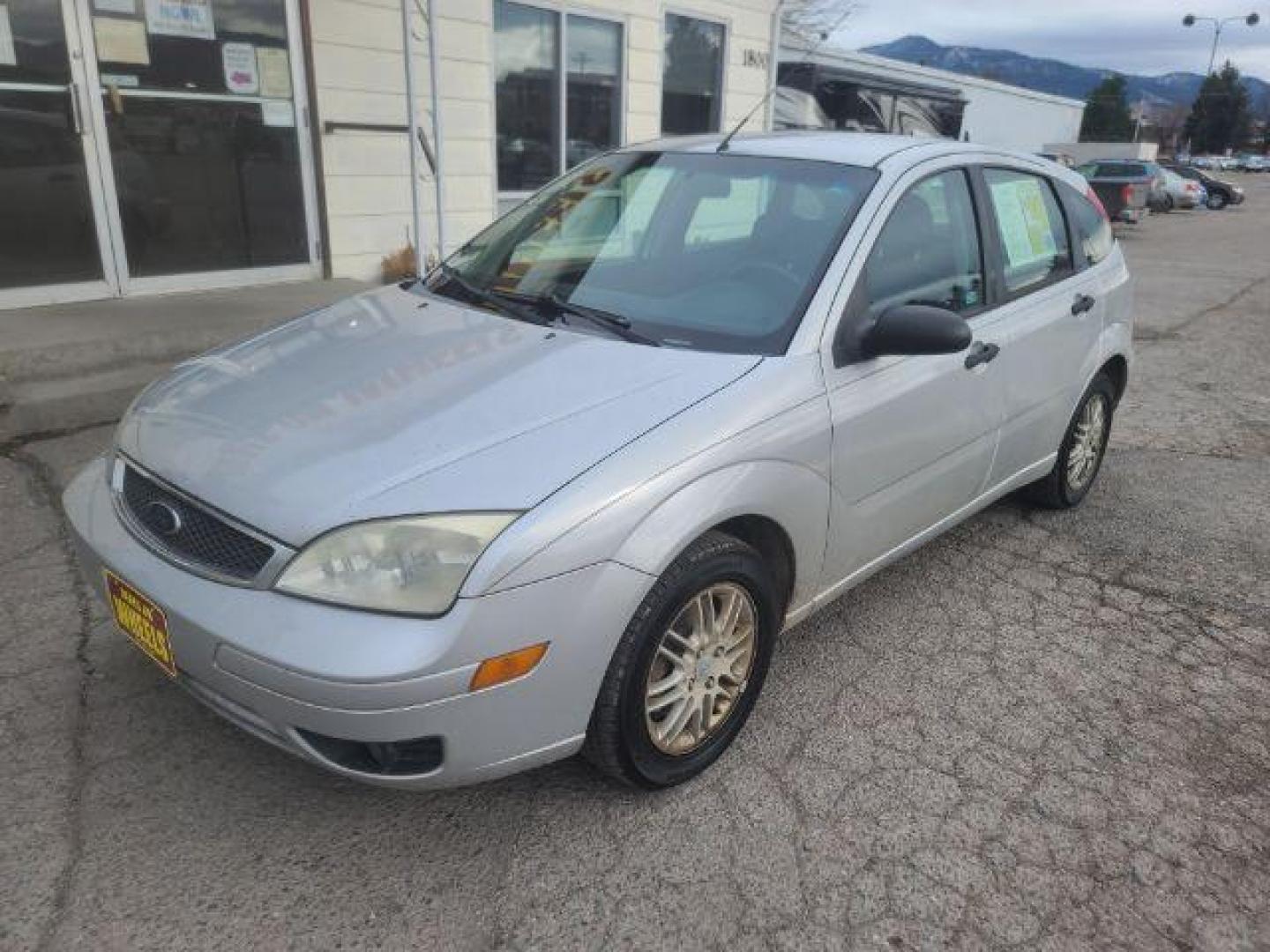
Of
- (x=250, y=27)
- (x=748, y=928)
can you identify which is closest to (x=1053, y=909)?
(x=748, y=928)

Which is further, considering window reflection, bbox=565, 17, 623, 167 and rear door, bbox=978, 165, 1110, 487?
window reflection, bbox=565, 17, 623, 167

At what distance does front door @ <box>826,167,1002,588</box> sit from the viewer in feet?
9.11

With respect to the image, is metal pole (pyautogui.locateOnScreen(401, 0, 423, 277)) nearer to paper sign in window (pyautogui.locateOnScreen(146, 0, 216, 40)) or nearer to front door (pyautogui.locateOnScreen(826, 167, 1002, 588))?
paper sign in window (pyautogui.locateOnScreen(146, 0, 216, 40))

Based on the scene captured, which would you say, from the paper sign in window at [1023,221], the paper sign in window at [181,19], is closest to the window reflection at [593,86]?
the paper sign in window at [181,19]

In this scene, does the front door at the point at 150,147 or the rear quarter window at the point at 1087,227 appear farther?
the front door at the point at 150,147

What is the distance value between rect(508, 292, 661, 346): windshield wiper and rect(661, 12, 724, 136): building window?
6915 millimetres

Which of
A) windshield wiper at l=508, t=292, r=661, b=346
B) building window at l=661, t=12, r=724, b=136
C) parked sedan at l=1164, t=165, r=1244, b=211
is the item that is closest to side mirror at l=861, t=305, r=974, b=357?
windshield wiper at l=508, t=292, r=661, b=346

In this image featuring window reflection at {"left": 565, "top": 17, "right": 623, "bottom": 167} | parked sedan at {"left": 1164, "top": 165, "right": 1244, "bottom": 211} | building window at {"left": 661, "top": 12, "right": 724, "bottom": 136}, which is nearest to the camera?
window reflection at {"left": 565, "top": 17, "right": 623, "bottom": 167}

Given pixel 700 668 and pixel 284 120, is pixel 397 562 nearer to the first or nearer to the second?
pixel 700 668

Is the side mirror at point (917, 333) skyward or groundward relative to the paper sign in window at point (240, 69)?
groundward

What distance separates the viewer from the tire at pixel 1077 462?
4211mm

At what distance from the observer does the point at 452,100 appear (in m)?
7.73

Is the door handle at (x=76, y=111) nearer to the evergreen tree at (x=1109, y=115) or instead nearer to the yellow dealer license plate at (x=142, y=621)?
the yellow dealer license plate at (x=142, y=621)

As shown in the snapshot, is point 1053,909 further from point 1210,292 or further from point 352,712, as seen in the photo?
point 1210,292
